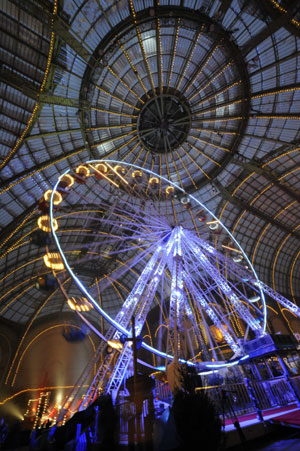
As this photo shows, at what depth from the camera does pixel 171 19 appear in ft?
50.4

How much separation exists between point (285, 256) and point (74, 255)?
30.9 metres

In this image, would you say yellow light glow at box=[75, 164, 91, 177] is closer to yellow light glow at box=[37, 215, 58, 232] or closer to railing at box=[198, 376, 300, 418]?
yellow light glow at box=[37, 215, 58, 232]

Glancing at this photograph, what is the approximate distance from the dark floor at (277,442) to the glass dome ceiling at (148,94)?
18180 millimetres

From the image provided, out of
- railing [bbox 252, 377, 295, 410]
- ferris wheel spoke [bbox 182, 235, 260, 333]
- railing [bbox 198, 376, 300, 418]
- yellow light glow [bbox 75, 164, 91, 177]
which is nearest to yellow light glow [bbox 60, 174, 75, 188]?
yellow light glow [bbox 75, 164, 91, 177]

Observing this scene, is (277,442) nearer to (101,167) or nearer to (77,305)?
(77,305)

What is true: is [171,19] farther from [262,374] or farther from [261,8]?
[262,374]

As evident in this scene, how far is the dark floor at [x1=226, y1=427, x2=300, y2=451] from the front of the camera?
675 centimetres

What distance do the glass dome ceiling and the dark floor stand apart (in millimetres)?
18180

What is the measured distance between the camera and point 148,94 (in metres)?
19.0

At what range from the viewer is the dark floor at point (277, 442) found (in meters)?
6.75

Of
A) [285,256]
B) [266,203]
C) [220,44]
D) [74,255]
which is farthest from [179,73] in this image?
[285,256]

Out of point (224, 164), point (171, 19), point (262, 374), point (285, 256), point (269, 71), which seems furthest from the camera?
point (285, 256)

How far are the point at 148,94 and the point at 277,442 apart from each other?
71.6ft

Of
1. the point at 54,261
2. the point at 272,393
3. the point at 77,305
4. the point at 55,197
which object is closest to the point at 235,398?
the point at 272,393
